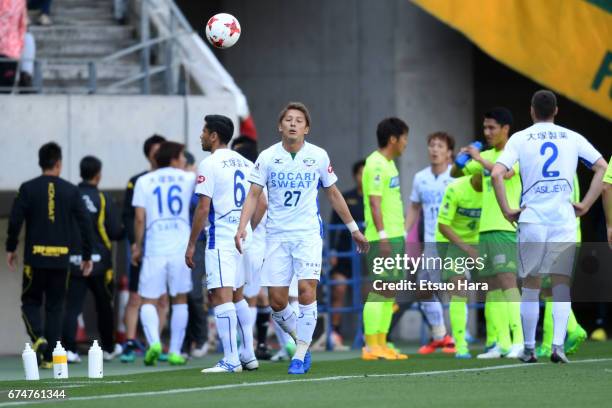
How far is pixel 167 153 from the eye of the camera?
14.7 metres

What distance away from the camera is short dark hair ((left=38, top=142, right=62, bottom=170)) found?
14398 mm

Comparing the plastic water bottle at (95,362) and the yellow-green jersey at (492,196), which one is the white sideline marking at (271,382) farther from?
the yellow-green jersey at (492,196)

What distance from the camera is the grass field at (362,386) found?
9211 mm

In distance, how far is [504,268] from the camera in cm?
1372

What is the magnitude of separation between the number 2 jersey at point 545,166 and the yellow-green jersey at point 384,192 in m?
2.33

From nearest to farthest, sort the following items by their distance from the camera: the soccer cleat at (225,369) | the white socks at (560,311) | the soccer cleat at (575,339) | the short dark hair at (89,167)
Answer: the white socks at (560,311), the soccer cleat at (225,369), the soccer cleat at (575,339), the short dark hair at (89,167)

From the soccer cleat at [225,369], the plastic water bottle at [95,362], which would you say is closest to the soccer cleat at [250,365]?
the soccer cleat at [225,369]

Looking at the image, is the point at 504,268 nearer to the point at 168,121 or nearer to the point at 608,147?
the point at 168,121

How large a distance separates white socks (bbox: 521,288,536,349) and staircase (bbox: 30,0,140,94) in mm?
7289

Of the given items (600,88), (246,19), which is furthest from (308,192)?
(246,19)

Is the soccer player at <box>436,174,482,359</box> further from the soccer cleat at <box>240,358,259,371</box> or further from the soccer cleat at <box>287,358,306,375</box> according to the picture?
the soccer cleat at <box>287,358,306,375</box>

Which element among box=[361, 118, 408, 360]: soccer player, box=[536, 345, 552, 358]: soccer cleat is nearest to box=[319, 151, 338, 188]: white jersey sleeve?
box=[361, 118, 408, 360]: soccer player

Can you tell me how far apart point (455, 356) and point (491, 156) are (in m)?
1.99

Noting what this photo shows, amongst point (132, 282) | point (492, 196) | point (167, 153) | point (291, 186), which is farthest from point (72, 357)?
point (492, 196)
